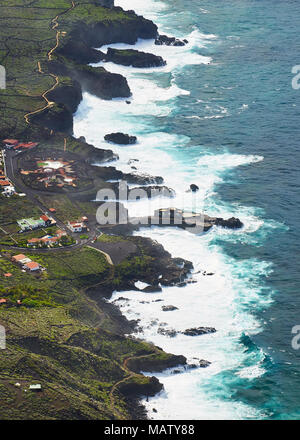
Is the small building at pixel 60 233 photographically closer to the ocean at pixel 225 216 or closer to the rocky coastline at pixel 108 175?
the rocky coastline at pixel 108 175

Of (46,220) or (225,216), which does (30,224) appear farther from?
(225,216)

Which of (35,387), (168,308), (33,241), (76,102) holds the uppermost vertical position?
(76,102)

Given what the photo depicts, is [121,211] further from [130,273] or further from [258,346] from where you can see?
[258,346]

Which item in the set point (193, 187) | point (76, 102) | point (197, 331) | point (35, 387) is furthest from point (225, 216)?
point (35, 387)

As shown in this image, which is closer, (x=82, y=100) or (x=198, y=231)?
(x=198, y=231)

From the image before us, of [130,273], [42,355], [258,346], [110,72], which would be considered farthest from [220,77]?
[42,355]

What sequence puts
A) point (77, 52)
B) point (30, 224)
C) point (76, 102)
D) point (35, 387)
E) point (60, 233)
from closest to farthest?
point (35, 387), point (60, 233), point (30, 224), point (76, 102), point (77, 52)

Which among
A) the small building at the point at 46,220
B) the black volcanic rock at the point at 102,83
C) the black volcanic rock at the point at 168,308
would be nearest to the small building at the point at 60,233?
the small building at the point at 46,220

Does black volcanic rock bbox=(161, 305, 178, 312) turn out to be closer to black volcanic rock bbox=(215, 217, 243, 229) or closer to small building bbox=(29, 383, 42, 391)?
black volcanic rock bbox=(215, 217, 243, 229)
